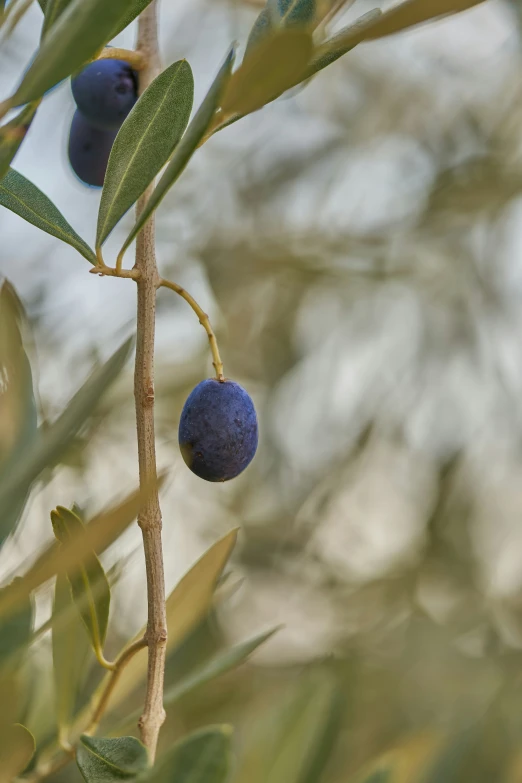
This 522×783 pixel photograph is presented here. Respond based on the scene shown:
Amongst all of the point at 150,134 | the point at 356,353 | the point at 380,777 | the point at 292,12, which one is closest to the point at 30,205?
the point at 150,134

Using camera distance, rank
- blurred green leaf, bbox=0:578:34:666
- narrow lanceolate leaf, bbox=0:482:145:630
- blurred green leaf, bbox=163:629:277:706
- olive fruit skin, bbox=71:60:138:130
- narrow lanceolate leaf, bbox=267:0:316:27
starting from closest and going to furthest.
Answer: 1. narrow lanceolate leaf, bbox=0:482:145:630
2. blurred green leaf, bbox=0:578:34:666
3. narrow lanceolate leaf, bbox=267:0:316:27
4. blurred green leaf, bbox=163:629:277:706
5. olive fruit skin, bbox=71:60:138:130

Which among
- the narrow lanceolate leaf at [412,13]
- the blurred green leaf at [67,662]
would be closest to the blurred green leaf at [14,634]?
the blurred green leaf at [67,662]

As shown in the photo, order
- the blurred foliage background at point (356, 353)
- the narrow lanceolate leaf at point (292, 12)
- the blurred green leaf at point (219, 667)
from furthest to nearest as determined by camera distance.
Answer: the blurred foliage background at point (356, 353), the blurred green leaf at point (219, 667), the narrow lanceolate leaf at point (292, 12)

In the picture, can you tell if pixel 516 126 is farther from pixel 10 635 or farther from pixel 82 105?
pixel 10 635

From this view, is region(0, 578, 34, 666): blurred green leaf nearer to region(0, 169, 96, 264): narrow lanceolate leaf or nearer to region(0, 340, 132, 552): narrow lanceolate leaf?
region(0, 340, 132, 552): narrow lanceolate leaf

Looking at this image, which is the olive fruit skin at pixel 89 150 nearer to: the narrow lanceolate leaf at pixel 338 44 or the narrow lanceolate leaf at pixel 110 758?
the narrow lanceolate leaf at pixel 338 44

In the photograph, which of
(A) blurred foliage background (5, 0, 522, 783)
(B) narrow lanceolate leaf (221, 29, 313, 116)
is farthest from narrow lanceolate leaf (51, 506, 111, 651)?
(A) blurred foliage background (5, 0, 522, 783)

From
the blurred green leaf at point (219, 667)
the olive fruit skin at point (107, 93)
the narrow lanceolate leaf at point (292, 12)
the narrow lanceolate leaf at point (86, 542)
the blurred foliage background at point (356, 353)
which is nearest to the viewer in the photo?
the narrow lanceolate leaf at point (86, 542)
